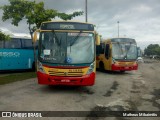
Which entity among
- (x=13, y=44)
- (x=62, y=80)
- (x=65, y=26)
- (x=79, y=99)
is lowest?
(x=79, y=99)

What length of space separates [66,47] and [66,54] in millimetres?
323

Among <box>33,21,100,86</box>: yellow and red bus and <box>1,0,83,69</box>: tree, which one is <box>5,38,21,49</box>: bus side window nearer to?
<box>1,0,83,69</box>: tree

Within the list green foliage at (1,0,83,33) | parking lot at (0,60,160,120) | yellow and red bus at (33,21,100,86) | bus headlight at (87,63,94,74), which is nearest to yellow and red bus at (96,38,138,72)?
green foliage at (1,0,83,33)

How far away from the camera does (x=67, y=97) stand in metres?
12.8

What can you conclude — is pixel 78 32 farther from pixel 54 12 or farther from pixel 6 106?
pixel 54 12

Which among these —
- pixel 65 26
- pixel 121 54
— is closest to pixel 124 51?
pixel 121 54

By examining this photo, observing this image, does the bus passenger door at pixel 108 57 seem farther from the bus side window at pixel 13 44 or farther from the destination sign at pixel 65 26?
the destination sign at pixel 65 26

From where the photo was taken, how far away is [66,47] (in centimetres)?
1403

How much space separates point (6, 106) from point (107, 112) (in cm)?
336

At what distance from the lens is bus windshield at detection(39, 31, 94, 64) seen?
13906 mm

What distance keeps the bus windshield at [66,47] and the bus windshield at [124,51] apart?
416 inches

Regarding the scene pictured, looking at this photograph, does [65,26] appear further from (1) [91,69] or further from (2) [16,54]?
(2) [16,54]

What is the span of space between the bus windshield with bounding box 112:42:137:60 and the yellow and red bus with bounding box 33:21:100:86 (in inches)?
411

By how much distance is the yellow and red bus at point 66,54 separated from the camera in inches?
541
